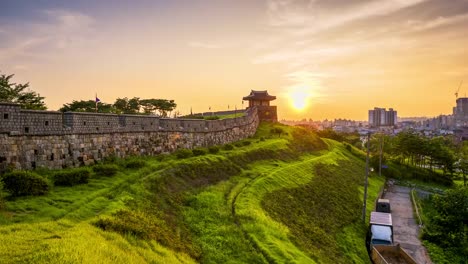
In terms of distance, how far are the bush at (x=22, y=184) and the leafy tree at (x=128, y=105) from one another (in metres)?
41.8

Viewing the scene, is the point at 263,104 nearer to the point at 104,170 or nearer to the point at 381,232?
the point at 381,232

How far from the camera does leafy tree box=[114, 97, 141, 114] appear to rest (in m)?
57.9

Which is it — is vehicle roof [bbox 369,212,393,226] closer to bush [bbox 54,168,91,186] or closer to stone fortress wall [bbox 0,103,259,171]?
stone fortress wall [bbox 0,103,259,171]

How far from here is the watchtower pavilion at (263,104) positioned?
251ft

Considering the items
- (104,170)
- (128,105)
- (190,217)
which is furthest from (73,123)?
(128,105)

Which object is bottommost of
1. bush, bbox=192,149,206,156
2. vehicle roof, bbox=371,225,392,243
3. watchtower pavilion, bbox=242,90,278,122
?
vehicle roof, bbox=371,225,392,243

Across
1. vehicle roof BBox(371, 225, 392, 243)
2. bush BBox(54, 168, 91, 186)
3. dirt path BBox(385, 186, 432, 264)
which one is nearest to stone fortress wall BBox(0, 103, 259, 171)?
bush BBox(54, 168, 91, 186)

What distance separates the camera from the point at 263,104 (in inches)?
3071

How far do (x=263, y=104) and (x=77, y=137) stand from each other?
58.3m

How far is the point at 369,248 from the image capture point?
1035 inches

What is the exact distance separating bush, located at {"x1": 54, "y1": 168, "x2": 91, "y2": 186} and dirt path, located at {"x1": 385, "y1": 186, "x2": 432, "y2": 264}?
2293cm

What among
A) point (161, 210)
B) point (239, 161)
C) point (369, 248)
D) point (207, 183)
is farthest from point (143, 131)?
point (369, 248)

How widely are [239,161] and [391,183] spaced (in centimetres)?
3190

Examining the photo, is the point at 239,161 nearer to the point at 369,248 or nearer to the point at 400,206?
the point at 369,248
